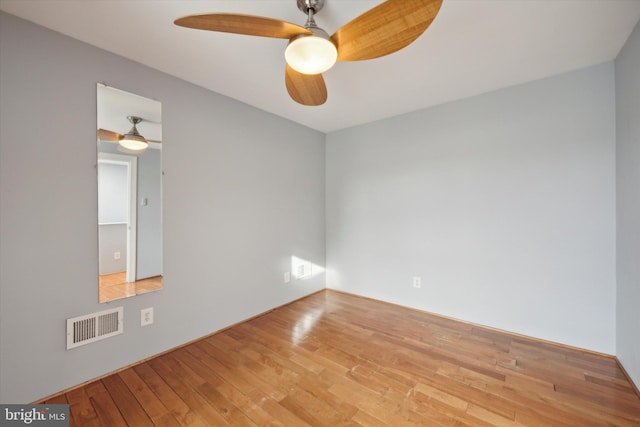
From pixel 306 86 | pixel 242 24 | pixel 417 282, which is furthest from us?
pixel 417 282

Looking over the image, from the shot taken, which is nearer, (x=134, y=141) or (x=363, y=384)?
(x=363, y=384)

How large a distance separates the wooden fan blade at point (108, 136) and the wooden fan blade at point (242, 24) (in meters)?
1.19

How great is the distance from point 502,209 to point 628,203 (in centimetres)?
78

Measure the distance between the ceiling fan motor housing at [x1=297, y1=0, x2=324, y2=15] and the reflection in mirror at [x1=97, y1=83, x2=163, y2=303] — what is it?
4.71 feet

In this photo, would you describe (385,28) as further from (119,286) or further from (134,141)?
(119,286)

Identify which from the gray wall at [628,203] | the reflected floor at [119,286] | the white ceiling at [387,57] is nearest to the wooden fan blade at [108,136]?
the white ceiling at [387,57]

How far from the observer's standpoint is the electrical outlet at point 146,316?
2002 millimetres

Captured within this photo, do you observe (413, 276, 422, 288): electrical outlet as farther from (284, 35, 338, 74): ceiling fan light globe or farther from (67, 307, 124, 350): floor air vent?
(67, 307, 124, 350): floor air vent

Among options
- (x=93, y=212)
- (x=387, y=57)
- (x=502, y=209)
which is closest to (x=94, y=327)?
(x=93, y=212)

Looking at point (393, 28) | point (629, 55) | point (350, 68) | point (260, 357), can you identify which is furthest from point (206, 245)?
point (629, 55)

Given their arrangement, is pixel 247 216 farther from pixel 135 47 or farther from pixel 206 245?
pixel 135 47

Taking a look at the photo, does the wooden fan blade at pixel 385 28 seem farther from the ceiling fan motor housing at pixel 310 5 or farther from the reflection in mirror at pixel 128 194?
the reflection in mirror at pixel 128 194

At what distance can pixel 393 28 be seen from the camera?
1147mm

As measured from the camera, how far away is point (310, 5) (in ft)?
4.49
